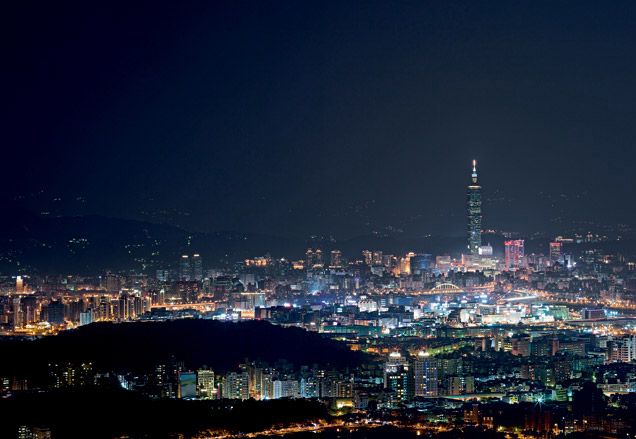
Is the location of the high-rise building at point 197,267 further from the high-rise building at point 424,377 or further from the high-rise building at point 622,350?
the high-rise building at point 424,377

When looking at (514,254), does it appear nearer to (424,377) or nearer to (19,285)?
(19,285)

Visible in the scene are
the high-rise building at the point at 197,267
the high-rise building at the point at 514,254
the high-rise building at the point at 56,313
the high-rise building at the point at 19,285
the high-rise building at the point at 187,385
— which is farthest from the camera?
the high-rise building at the point at 514,254

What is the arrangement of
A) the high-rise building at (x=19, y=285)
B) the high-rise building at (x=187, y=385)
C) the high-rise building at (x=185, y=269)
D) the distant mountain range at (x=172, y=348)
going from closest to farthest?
the high-rise building at (x=187, y=385)
the distant mountain range at (x=172, y=348)
the high-rise building at (x=19, y=285)
the high-rise building at (x=185, y=269)

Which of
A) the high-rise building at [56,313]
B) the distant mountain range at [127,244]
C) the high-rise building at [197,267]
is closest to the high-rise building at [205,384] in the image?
the high-rise building at [56,313]

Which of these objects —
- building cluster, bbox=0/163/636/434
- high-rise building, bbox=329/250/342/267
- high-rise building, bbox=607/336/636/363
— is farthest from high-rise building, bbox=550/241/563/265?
high-rise building, bbox=607/336/636/363

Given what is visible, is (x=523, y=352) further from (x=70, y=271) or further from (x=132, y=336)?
(x=70, y=271)

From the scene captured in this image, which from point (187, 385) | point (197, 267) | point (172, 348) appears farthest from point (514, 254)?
point (187, 385)

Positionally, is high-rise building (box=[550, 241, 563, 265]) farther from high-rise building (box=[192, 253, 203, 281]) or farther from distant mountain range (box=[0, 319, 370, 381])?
distant mountain range (box=[0, 319, 370, 381])
